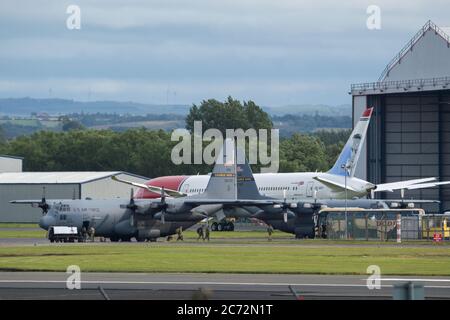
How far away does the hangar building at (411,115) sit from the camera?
99375mm

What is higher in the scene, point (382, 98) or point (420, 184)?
point (382, 98)

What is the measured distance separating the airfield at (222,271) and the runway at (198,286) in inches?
1.1

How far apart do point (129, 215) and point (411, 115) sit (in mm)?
34878

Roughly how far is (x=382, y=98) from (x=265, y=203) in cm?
2290

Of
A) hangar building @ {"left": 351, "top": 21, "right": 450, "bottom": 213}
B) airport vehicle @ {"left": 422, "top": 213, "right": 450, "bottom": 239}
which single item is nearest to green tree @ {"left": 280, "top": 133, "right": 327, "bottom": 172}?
hangar building @ {"left": 351, "top": 21, "right": 450, "bottom": 213}

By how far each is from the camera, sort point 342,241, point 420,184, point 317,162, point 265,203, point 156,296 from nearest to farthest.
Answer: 1. point 156,296
2. point 342,241
3. point 265,203
4. point 420,184
5. point 317,162

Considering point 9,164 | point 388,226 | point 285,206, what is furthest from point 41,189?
point 388,226

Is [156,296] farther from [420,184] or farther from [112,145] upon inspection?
[112,145]

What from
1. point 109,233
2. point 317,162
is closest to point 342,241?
point 109,233

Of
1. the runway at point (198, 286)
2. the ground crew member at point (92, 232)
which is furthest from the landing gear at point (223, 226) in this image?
the runway at point (198, 286)

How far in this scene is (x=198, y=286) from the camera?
114ft

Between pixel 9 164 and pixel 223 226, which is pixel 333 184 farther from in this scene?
pixel 9 164

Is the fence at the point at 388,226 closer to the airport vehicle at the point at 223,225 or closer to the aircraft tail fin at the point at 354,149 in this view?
the aircraft tail fin at the point at 354,149

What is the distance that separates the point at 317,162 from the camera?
535 ft
